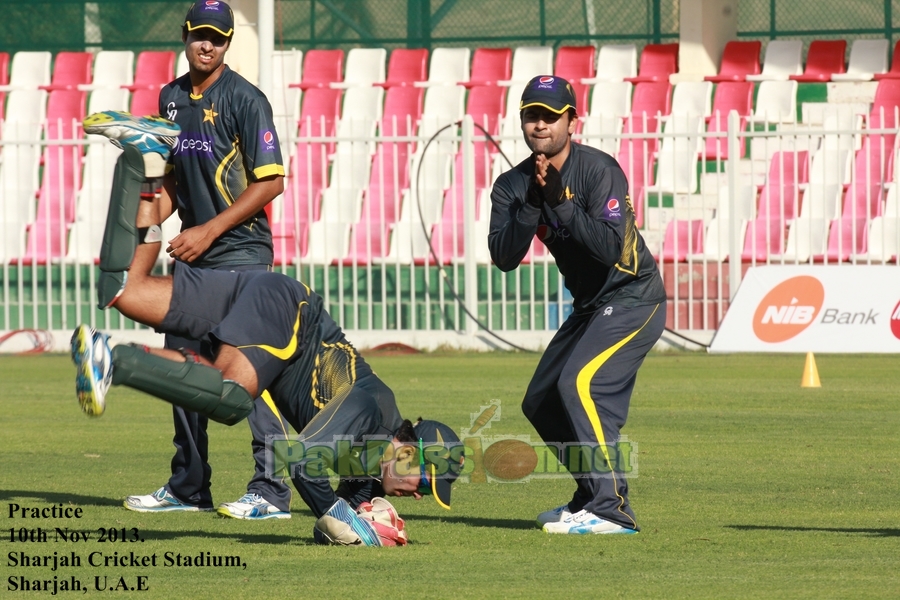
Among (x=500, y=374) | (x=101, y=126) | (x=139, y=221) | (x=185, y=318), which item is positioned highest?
(x=101, y=126)

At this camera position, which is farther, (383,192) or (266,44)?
(383,192)

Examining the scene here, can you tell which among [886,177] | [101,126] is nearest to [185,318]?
[101,126]

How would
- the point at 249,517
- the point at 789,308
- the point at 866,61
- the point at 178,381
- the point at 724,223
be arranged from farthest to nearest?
the point at 866,61
the point at 724,223
the point at 789,308
the point at 249,517
the point at 178,381

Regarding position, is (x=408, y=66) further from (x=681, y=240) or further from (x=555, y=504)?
(x=555, y=504)

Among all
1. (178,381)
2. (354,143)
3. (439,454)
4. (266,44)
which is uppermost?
(266,44)

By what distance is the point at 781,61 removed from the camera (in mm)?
20734

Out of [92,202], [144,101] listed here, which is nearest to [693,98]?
[144,101]

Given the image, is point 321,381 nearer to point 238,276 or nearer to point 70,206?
point 238,276

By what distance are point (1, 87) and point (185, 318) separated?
688 inches

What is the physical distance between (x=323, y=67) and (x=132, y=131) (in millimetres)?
16649

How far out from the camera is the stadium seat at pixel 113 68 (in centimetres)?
2277

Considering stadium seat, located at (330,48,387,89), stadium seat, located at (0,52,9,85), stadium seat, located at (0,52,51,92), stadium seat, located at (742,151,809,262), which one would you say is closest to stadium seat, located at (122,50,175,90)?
stadium seat, located at (0,52,51,92)

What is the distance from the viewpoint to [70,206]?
1956cm

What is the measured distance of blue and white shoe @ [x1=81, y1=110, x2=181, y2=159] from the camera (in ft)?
20.0
